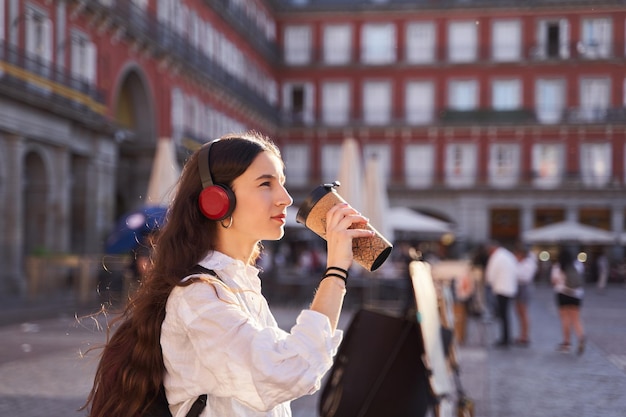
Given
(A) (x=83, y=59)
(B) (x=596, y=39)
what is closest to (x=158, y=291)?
(A) (x=83, y=59)

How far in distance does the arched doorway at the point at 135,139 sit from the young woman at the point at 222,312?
23.2 meters

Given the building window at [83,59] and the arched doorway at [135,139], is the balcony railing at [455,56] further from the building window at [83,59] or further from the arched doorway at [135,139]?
the building window at [83,59]

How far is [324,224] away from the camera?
193cm

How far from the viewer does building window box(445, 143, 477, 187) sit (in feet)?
133

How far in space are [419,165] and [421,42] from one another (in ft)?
21.1

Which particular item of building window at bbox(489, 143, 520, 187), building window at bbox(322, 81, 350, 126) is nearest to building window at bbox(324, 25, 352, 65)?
building window at bbox(322, 81, 350, 126)

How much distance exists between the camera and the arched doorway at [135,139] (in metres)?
24.8

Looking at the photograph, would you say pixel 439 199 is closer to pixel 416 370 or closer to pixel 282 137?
pixel 282 137

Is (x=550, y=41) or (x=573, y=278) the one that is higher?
(x=550, y=41)

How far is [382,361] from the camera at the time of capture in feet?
13.4

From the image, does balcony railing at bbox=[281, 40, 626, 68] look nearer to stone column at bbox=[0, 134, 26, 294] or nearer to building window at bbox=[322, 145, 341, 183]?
building window at bbox=[322, 145, 341, 183]

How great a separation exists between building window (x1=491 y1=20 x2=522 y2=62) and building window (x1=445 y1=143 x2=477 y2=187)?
4.88m

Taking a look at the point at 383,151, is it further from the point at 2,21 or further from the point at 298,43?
the point at 2,21

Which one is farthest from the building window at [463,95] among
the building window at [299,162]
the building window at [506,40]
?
the building window at [299,162]
